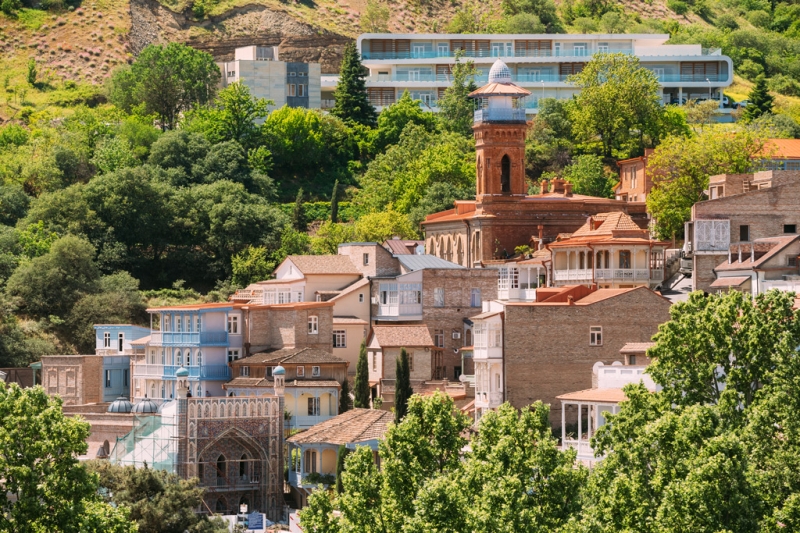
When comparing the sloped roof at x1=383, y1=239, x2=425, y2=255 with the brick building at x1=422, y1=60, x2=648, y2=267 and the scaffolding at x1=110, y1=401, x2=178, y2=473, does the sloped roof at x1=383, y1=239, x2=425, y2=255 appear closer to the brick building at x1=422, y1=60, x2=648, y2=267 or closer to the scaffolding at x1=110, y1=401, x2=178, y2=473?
the brick building at x1=422, y1=60, x2=648, y2=267

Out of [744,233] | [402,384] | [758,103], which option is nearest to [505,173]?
[744,233]

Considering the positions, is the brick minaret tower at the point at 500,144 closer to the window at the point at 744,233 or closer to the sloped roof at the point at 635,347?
the window at the point at 744,233

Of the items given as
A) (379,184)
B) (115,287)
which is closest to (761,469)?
(115,287)

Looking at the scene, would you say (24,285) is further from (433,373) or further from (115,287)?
(433,373)

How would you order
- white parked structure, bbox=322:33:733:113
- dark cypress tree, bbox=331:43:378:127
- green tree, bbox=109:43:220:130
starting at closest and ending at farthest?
green tree, bbox=109:43:220:130
dark cypress tree, bbox=331:43:378:127
white parked structure, bbox=322:33:733:113

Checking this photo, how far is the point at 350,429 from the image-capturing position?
8444 cm

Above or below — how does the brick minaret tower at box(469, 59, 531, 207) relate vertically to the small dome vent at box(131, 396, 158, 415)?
above

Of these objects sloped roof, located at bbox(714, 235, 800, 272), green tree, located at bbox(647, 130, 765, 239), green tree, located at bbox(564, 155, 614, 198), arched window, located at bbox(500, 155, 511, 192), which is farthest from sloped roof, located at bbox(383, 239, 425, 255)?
sloped roof, located at bbox(714, 235, 800, 272)

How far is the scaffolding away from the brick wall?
1547 centimetres

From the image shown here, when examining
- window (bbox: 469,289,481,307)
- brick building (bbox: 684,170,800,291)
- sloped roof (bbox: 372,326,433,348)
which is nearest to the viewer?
brick building (bbox: 684,170,800,291)

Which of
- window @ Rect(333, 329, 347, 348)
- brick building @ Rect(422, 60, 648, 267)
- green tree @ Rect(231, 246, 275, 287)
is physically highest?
brick building @ Rect(422, 60, 648, 267)

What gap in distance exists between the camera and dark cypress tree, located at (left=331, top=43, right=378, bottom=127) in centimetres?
14412

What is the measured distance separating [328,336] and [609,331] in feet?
60.2

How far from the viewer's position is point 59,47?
515ft
